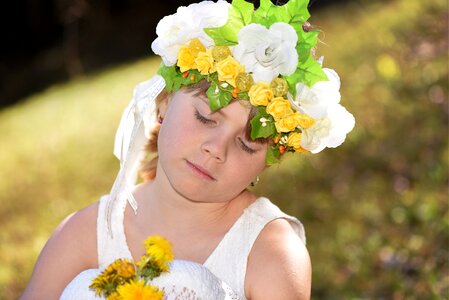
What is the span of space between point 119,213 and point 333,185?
9.22ft

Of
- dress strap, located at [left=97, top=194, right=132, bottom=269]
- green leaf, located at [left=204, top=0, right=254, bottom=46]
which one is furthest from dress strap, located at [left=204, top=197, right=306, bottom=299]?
green leaf, located at [left=204, top=0, right=254, bottom=46]

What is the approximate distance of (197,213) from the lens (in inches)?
125

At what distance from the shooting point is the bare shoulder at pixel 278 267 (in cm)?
295

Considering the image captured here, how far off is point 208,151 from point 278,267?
0.48 metres

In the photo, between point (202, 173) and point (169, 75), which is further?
point (169, 75)

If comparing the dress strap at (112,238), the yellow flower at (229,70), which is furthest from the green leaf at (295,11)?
the dress strap at (112,238)

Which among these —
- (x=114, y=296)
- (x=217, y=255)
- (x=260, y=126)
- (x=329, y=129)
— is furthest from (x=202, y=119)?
(x=114, y=296)

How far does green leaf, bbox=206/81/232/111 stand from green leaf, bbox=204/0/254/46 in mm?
154

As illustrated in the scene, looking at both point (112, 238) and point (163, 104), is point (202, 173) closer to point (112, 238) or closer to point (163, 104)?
point (163, 104)

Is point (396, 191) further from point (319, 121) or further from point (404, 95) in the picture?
point (319, 121)

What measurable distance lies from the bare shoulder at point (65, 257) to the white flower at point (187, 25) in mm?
724

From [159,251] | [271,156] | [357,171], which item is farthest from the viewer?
[357,171]

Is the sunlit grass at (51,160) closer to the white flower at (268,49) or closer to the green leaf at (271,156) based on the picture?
the green leaf at (271,156)

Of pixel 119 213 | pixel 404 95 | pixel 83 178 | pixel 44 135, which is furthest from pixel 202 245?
pixel 44 135
